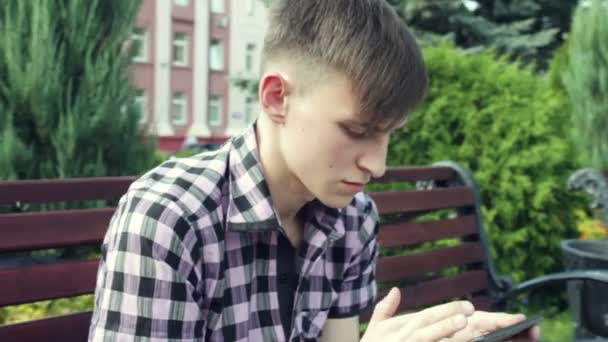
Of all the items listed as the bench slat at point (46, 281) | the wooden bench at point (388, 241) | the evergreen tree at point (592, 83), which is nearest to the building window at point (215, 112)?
the evergreen tree at point (592, 83)

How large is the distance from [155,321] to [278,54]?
1.86 ft

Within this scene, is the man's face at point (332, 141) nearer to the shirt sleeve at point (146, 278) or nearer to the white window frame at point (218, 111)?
the shirt sleeve at point (146, 278)

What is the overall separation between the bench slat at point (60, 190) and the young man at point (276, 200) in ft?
1.10

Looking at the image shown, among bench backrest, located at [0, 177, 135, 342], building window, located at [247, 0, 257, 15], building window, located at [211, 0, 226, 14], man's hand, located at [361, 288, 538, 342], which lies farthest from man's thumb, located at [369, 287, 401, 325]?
building window, located at [247, 0, 257, 15]

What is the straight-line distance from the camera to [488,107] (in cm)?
488

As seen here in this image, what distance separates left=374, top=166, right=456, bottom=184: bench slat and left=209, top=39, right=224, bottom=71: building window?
31.9 m

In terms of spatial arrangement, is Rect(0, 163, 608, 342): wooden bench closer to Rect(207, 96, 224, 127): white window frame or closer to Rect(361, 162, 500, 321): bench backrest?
Rect(361, 162, 500, 321): bench backrest

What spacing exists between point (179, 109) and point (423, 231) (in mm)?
30180

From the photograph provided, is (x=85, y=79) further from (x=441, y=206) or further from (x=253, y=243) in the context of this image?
(x=253, y=243)

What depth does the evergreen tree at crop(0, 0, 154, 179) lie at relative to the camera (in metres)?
3.36

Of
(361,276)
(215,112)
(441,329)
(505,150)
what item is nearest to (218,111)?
(215,112)

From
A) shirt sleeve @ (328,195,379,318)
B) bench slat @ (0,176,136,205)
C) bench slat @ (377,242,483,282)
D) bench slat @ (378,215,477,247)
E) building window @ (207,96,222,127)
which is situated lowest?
building window @ (207,96,222,127)

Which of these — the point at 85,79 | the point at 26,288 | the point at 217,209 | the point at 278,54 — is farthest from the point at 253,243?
the point at 85,79

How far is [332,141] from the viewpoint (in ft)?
4.53
